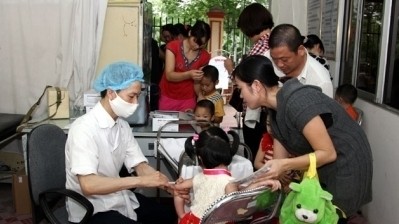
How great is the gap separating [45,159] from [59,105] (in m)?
1.32

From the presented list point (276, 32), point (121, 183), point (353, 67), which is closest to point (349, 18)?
point (353, 67)

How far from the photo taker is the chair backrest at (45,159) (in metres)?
1.89

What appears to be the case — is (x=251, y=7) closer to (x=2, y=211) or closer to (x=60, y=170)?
(x=60, y=170)

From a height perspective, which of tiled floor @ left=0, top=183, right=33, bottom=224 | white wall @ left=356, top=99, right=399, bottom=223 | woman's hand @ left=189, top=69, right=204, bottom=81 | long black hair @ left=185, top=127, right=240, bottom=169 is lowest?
tiled floor @ left=0, top=183, right=33, bottom=224

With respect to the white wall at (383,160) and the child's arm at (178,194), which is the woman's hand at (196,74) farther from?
the child's arm at (178,194)

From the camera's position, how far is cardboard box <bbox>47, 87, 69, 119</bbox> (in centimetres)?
323

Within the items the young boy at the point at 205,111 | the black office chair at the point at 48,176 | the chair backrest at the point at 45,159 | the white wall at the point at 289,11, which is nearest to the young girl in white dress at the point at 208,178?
the black office chair at the point at 48,176

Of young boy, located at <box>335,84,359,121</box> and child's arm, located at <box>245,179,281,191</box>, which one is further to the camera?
young boy, located at <box>335,84,359,121</box>

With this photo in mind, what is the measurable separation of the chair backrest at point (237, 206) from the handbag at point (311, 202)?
4.5 inches

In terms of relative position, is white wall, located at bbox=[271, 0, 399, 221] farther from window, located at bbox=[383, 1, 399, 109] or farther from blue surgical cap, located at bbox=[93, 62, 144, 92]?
blue surgical cap, located at bbox=[93, 62, 144, 92]

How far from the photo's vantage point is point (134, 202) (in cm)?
213

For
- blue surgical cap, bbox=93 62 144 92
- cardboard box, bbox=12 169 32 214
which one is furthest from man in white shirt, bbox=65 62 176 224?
cardboard box, bbox=12 169 32 214

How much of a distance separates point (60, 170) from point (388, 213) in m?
2.09

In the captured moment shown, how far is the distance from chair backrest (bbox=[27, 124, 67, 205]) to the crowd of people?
0.11 metres
